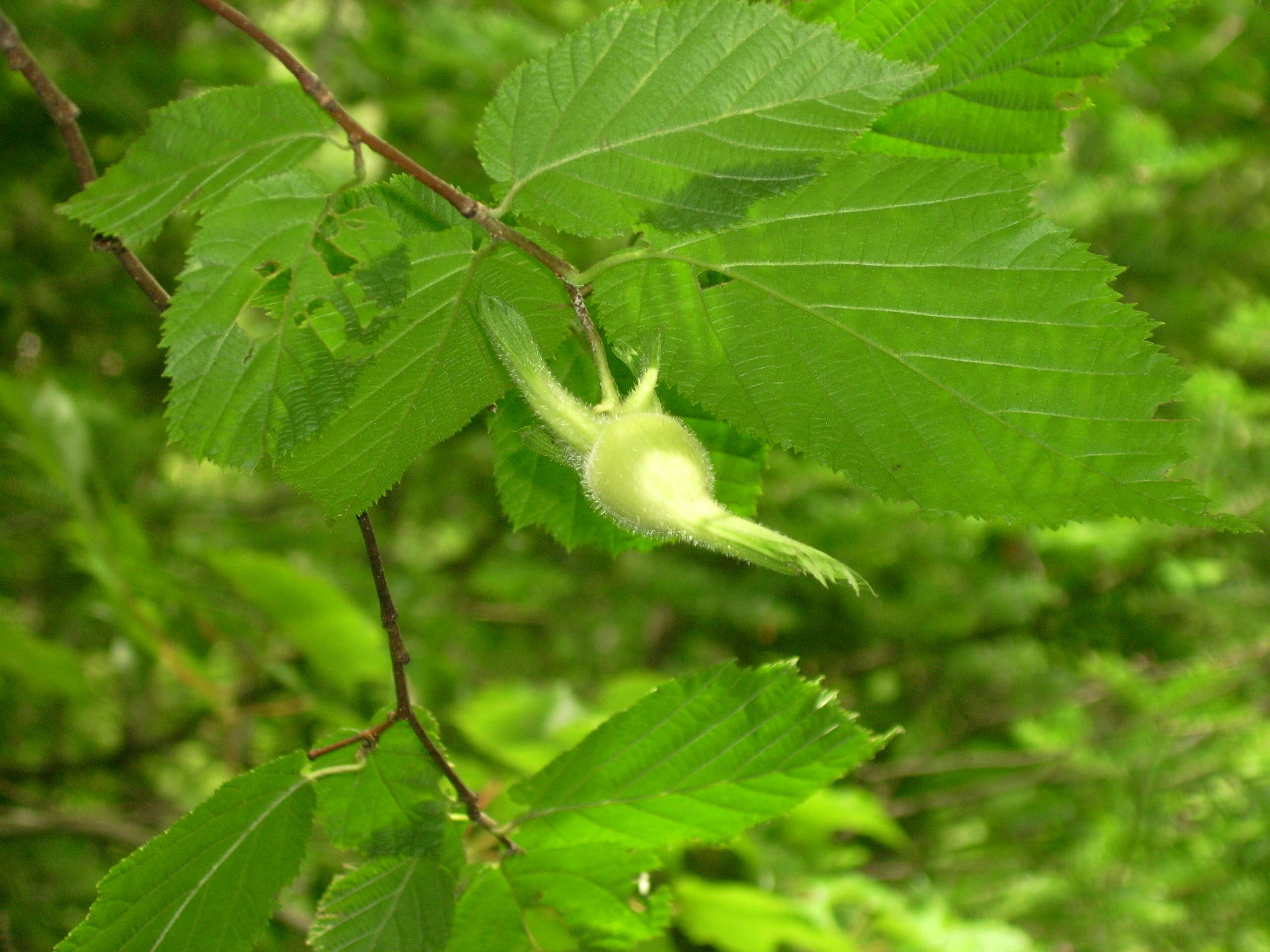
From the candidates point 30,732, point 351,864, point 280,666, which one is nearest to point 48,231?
point 30,732

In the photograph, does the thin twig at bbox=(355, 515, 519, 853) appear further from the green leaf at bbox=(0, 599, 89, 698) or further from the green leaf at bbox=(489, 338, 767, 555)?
the green leaf at bbox=(0, 599, 89, 698)

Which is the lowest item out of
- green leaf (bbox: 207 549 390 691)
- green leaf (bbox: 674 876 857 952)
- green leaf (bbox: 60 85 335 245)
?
green leaf (bbox: 674 876 857 952)

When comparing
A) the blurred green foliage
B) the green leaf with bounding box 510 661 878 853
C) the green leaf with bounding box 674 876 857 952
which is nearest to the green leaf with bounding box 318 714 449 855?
the green leaf with bounding box 510 661 878 853

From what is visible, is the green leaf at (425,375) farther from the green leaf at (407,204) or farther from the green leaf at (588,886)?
the green leaf at (588,886)

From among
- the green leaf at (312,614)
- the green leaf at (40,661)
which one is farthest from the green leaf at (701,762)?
the green leaf at (40,661)

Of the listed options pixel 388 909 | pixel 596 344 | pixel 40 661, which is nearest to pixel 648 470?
pixel 596 344

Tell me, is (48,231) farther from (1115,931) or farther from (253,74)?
(1115,931)

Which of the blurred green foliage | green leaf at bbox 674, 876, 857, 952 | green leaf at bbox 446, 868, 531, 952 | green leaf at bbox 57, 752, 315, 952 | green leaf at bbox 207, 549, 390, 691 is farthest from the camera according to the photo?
the blurred green foliage
